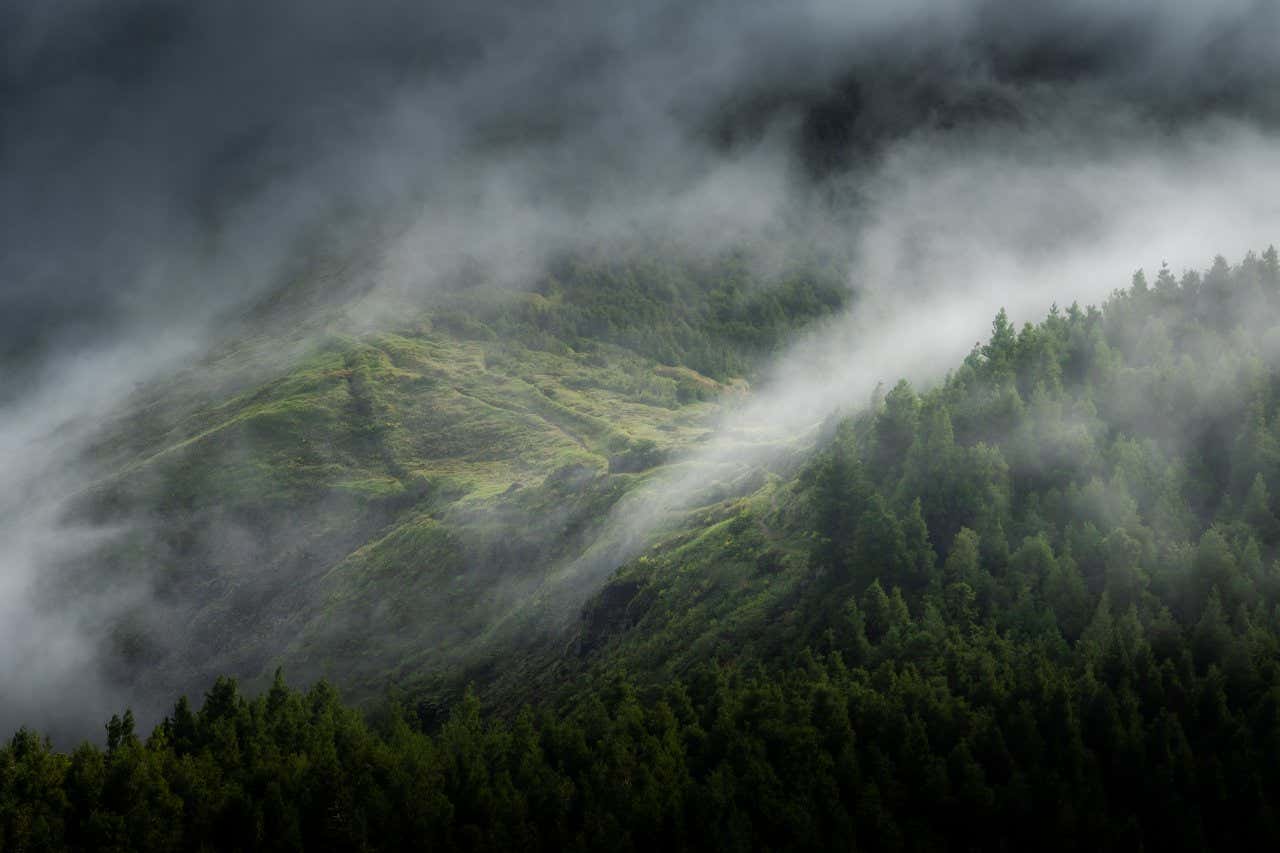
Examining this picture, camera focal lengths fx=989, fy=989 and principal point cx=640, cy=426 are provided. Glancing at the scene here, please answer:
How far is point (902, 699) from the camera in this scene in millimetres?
104562

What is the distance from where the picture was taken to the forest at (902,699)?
305 ft

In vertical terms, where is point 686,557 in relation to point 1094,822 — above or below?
above

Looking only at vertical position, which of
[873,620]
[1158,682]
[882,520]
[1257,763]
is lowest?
[1257,763]

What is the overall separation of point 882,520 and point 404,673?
95.9 meters

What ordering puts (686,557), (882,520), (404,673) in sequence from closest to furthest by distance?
(882,520) < (686,557) < (404,673)

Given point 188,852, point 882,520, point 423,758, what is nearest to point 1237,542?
point 882,520

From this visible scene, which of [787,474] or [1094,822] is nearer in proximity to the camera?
[1094,822]

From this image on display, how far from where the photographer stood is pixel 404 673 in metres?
180

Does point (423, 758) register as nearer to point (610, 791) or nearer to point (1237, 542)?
point (610, 791)

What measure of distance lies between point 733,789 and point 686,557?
70.9 m

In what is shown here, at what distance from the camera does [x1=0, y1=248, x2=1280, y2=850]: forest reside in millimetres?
93062

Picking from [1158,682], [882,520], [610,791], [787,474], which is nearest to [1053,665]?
[1158,682]

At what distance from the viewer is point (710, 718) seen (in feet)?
364

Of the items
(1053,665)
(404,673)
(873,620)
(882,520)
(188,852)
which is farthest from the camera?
(404,673)
